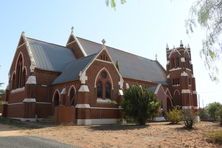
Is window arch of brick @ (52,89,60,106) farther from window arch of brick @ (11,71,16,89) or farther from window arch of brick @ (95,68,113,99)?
window arch of brick @ (11,71,16,89)

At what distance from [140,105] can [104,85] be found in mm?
7265

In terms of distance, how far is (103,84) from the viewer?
3434 cm

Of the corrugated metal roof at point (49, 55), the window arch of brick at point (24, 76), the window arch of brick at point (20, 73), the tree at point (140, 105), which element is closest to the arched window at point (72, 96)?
the corrugated metal roof at point (49, 55)

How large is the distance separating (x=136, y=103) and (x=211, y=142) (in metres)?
13.1

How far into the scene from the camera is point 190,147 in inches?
581

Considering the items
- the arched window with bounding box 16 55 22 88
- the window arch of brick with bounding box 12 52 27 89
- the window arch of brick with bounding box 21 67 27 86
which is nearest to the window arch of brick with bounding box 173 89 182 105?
the window arch of brick with bounding box 21 67 27 86

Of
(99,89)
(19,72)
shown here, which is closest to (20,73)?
(19,72)

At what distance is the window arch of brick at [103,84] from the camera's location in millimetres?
33716

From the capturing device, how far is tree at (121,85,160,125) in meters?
28.7

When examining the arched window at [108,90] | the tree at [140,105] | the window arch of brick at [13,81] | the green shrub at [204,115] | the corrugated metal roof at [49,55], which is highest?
the corrugated metal roof at [49,55]

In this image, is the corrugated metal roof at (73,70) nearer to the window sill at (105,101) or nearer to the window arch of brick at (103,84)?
the window arch of brick at (103,84)

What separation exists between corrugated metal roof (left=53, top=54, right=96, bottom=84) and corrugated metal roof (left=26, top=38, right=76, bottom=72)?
85.3 inches

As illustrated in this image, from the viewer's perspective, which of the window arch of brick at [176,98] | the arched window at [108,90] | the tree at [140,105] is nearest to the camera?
the tree at [140,105]

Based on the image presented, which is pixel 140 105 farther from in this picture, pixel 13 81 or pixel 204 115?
pixel 204 115
